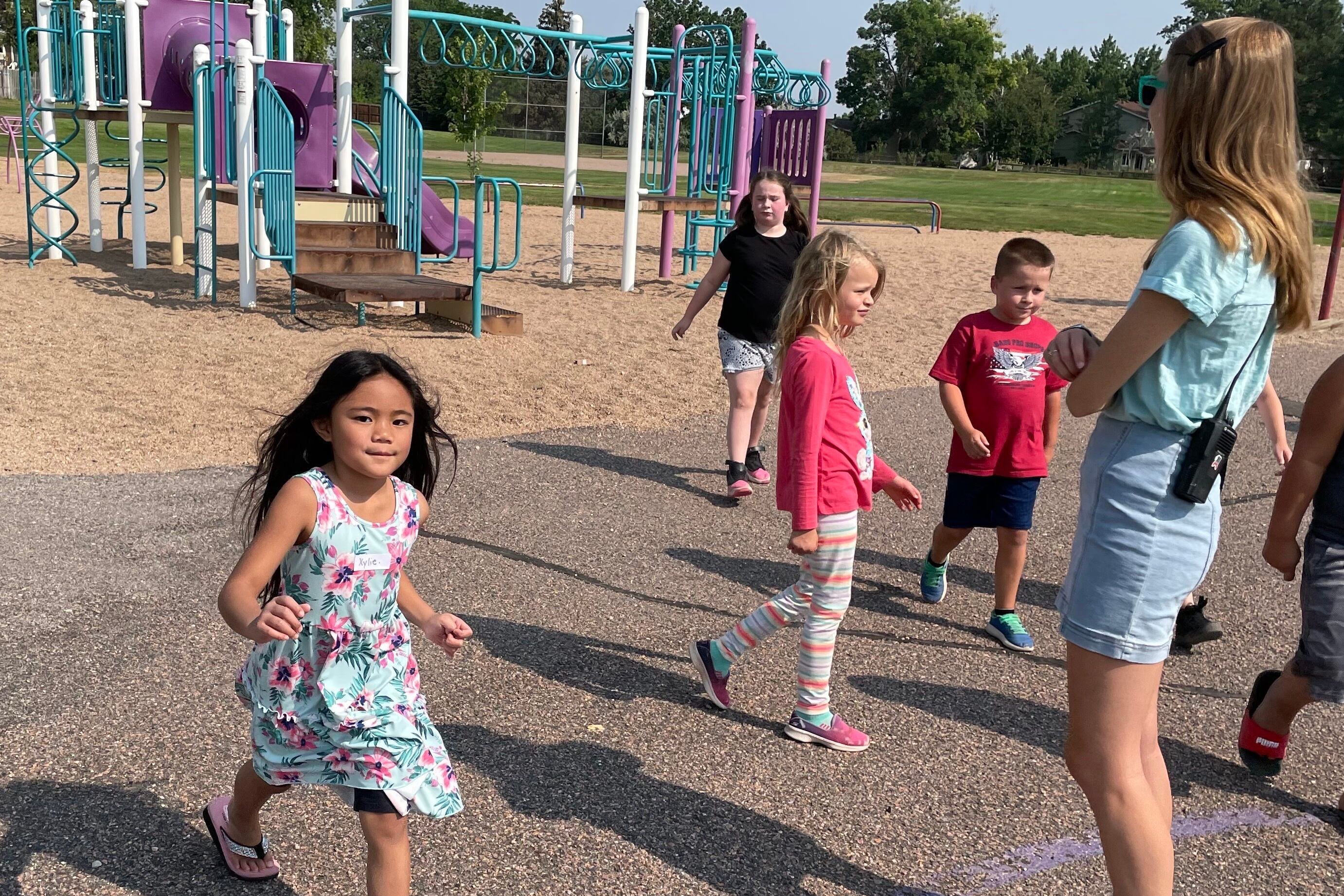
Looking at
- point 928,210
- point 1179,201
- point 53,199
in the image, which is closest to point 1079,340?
point 1179,201

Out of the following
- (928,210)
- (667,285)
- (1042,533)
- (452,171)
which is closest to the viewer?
(1042,533)

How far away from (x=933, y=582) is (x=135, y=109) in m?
11.3

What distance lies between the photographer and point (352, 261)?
36.6 feet

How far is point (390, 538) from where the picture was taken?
2.50 metres

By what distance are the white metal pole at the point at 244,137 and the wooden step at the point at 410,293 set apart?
2.91 feet

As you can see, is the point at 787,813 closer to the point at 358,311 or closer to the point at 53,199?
the point at 358,311

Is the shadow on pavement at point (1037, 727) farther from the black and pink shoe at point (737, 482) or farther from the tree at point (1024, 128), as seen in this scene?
the tree at point (1024, 128)

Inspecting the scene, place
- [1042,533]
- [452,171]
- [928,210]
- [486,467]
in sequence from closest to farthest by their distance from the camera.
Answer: [1042,533] < [486,467] < [928,210] < [452,171]

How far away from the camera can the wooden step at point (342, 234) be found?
1138 centimetres

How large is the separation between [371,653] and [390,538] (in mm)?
233

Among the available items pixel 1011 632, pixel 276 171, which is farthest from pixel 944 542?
pixel 276 171

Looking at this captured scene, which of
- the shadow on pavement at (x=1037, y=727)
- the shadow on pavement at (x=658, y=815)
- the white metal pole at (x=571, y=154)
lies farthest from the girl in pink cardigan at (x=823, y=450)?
the white metal pole at (x=571, y=154)

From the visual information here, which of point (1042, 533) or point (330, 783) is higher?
point (330, 783)

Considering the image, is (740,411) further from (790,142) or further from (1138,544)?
(790,142)
